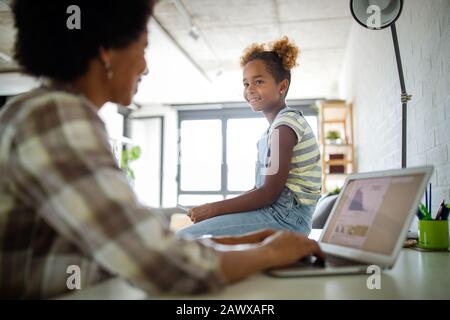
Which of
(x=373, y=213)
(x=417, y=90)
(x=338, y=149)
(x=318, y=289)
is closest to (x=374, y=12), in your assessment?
(x=417, y=90)

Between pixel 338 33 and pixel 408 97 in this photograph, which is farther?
pixel 338 33

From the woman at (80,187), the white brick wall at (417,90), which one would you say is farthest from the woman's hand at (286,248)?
the white brick wall at (417,90)

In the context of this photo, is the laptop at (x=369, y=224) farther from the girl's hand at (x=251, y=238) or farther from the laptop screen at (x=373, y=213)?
the girl's hand at (x=251, y=238)

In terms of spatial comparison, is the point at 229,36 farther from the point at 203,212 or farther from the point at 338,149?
the point at 203,212

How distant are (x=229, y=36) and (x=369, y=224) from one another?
4352 mm

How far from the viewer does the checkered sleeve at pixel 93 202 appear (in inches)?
20.6

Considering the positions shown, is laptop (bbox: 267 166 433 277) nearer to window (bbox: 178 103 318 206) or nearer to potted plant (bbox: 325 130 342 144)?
potted plant (bbox: 325 130 342 144)

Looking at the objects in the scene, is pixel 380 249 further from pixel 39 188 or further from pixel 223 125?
pixel 223 125

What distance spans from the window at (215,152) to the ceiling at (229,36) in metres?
1.32

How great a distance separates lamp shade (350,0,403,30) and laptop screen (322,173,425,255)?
758 millimetres

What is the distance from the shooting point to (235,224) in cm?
130

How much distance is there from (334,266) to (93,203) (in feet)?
1.75
